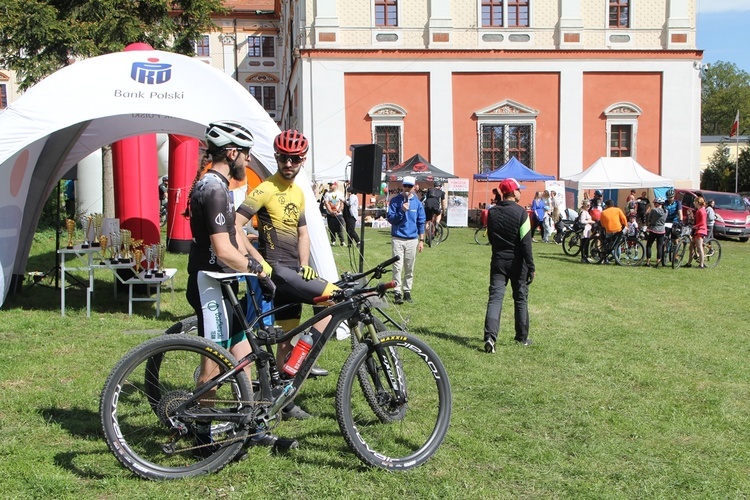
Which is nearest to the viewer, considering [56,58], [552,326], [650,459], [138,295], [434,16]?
[650,459]

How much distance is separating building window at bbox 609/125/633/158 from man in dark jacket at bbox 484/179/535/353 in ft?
100

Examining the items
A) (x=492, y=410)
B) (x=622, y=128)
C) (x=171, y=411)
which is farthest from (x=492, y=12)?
(x=171, y=411)

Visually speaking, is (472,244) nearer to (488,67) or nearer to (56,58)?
(56,58)

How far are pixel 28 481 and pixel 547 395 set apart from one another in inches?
154

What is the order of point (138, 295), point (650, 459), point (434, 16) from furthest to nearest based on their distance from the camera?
point (434, 16), point (138, 295), point (650, 459)

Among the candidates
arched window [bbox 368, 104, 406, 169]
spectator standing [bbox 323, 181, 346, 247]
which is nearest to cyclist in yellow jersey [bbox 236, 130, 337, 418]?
spectator standing [bbox 323, 181, 346, 247]

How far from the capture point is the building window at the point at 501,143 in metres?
36.6

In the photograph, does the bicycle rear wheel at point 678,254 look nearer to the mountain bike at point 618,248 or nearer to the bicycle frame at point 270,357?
the mountain bike at point 618,248

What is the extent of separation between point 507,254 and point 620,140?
102 feet

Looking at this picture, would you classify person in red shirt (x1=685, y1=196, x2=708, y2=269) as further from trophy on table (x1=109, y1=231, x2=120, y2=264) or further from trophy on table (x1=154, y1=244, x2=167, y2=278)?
trophy on table (x1=109, y1=231, x2=120, y2=264)

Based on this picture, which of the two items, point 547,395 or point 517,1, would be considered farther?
point 517,1

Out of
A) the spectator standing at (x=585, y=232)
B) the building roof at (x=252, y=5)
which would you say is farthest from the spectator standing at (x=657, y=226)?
the building roof at (x=252, y=5)

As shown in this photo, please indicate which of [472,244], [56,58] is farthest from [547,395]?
[56,58]

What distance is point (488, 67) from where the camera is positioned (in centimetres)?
3603
